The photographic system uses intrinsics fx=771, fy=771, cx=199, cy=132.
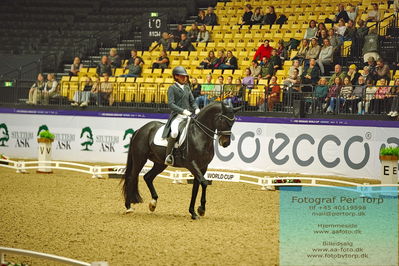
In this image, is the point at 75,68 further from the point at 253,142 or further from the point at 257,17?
the point at 253,142

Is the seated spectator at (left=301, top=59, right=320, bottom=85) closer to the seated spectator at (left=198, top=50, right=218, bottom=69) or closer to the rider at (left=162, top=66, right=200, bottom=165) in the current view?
the seated spectator at (left=198, top=50, right=218, bottom=69)

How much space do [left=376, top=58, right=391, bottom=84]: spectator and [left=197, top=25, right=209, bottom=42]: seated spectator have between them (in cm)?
843

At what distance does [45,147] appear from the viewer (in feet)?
73.6

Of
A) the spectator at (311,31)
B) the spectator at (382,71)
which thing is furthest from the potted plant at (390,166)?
the spectator at (311,31)

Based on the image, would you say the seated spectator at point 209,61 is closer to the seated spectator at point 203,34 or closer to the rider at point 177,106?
the seated spectator at point 203,34

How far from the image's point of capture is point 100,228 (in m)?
12.5

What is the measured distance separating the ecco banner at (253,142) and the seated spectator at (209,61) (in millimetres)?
3137

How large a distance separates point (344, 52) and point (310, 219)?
44.1 feet

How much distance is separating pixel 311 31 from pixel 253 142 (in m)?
4.94

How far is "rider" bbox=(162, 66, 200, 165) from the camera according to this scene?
14.2 meters

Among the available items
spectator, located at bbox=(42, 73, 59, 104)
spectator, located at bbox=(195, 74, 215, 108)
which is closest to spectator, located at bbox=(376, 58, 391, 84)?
spectator, located at bbox=(195, 74, 215, 108)

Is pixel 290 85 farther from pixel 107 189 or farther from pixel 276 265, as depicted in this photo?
pixel 276 265

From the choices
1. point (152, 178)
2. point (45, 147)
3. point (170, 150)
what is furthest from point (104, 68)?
point (170, 150)

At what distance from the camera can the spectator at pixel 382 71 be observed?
858 inches
